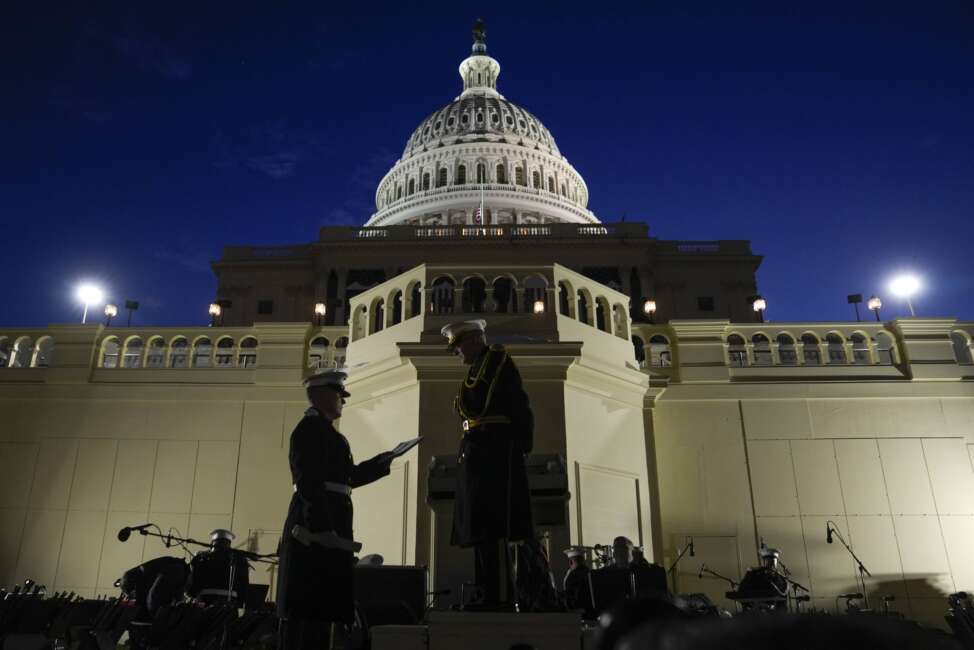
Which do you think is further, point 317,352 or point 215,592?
point 317,352

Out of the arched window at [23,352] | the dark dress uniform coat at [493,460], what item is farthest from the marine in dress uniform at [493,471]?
the arched window at [23,352]

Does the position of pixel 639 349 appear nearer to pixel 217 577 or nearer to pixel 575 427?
pixel 575 427

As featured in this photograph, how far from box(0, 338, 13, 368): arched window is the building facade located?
29 millimetres

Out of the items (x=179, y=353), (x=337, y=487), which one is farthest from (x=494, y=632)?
(x=179, y=353)

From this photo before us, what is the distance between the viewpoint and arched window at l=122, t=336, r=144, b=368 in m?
16.9

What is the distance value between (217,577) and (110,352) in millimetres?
8950

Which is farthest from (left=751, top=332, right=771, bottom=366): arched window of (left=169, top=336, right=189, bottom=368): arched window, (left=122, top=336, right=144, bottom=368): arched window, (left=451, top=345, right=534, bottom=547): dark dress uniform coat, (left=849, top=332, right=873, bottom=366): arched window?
(left=122, top=336, right=144, bottom=368): arched window

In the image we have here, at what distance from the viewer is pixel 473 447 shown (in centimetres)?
659

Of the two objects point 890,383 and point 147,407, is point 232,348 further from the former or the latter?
point 890,383

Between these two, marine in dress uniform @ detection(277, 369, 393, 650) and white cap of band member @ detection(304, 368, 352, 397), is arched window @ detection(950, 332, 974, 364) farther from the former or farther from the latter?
marine in dress uniform @ detection(277, 369, 393, 650)

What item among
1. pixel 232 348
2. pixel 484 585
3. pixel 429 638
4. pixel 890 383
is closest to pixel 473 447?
pixel 484 585

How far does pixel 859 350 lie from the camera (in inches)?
677

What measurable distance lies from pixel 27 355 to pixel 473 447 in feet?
48.6

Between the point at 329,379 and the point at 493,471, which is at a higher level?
the point at 329,379
